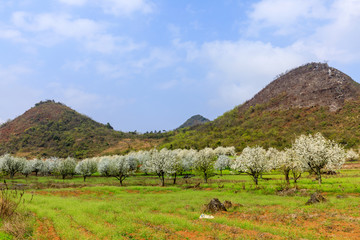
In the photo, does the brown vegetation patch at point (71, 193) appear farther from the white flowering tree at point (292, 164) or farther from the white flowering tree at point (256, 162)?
the white flowering tree at point (292, 164)

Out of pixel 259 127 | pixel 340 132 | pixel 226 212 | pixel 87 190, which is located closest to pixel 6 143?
pixel 87 190

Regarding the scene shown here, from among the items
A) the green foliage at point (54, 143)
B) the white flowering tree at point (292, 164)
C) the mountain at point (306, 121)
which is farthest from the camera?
the green foliage at point (54, 143)

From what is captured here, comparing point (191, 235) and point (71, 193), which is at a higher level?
point (191, 235)

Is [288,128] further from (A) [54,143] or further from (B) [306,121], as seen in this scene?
(A) [54,143]

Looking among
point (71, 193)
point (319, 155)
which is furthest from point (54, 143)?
point (319, 155)

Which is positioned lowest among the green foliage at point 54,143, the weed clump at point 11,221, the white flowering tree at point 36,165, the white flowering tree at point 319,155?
the white flowering tree at point 36,165

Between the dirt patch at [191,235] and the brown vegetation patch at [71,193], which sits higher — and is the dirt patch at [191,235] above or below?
above

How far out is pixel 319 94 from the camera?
7362 inches

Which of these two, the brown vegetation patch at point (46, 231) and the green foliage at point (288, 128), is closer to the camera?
the brown vegetation patch at point (46, 231)

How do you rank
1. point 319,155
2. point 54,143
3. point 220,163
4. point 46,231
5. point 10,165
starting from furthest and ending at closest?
point 54,143 → point 220,163 → point 10,165 → point 319,155 → point 46,231

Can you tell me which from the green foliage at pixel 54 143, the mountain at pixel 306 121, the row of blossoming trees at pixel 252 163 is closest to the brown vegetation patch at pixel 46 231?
the row of blossoming trees at pixel 252 163

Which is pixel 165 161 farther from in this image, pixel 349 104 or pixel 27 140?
pixel 27 140

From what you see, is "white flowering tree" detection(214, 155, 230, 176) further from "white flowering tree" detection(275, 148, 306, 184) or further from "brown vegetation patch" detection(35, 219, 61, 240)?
"brown vegetation patch" detection(35, 219, 61, 240)

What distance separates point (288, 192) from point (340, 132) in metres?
112
